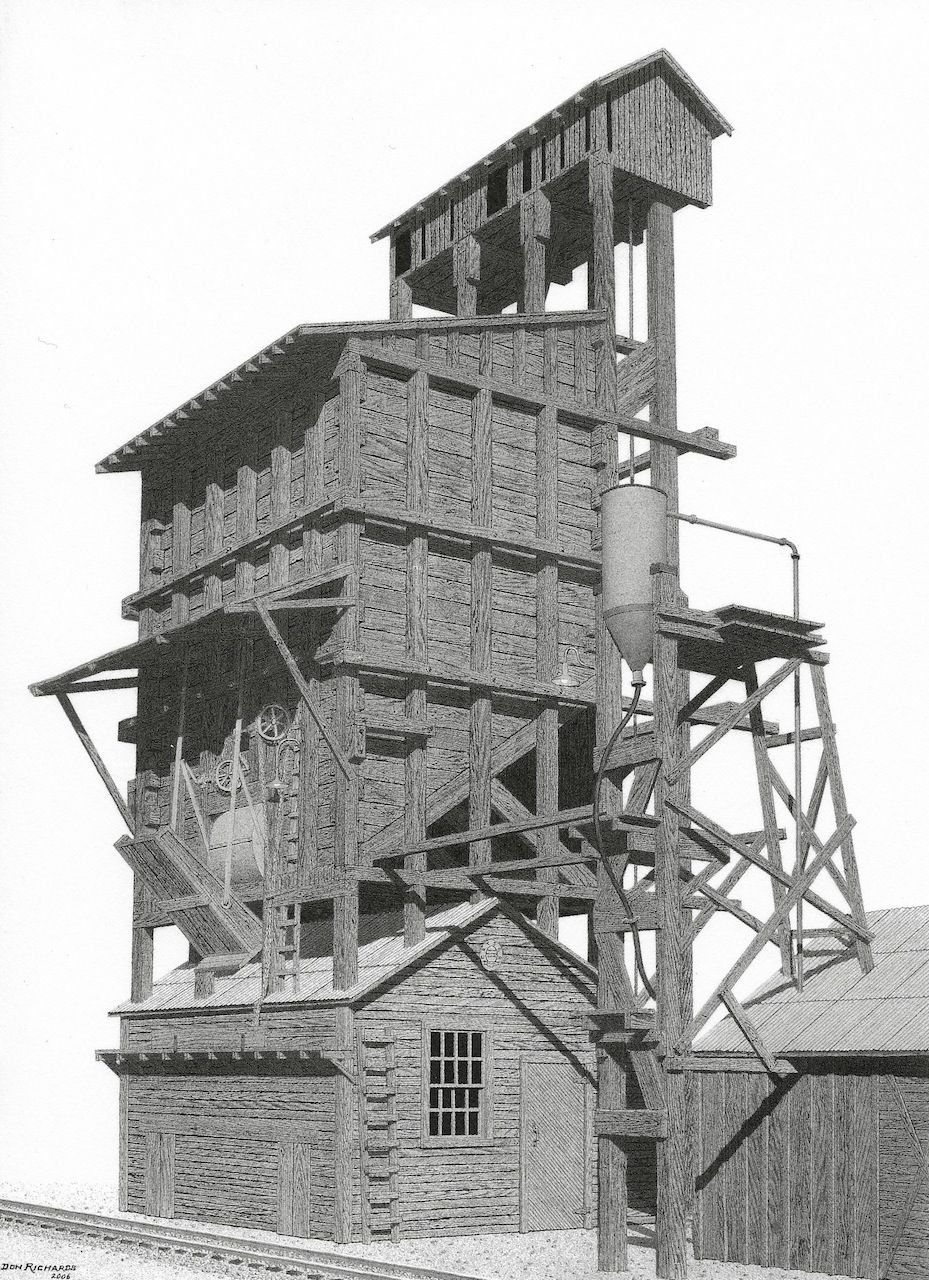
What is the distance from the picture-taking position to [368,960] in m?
30.2

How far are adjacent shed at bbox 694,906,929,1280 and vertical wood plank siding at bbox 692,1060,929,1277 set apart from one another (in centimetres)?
2

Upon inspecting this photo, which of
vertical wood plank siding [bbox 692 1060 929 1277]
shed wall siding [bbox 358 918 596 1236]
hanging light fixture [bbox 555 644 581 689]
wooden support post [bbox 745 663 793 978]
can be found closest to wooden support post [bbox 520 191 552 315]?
hanging light fixture [bbox 555 644 581 689]

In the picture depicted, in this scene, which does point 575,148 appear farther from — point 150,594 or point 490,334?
point 150,594

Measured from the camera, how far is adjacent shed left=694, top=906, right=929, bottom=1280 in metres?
24.3

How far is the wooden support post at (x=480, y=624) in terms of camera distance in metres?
31.1

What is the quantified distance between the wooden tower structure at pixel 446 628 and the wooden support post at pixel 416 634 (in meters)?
0.05

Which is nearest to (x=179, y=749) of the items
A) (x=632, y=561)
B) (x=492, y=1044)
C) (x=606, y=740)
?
(x=492, y=1044)

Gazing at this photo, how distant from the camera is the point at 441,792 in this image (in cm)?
3103

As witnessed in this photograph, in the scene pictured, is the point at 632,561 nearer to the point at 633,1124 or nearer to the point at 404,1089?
the point at 633,1124

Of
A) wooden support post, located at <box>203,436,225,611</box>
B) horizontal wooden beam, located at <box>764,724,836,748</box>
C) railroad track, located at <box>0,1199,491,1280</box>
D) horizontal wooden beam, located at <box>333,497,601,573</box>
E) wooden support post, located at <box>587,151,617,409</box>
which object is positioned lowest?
railroad track, located at <box>0,1199,491,1280</box>

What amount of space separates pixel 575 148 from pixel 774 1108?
16.8 m

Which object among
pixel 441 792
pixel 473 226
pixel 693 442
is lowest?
pixel 441 792

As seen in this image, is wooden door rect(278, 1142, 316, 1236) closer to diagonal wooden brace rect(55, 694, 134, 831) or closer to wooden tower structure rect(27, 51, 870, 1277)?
wooden tower structure rect(27, 51, 870, 1277)

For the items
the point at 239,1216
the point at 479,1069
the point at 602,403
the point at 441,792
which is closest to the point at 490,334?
the point at 602,403
